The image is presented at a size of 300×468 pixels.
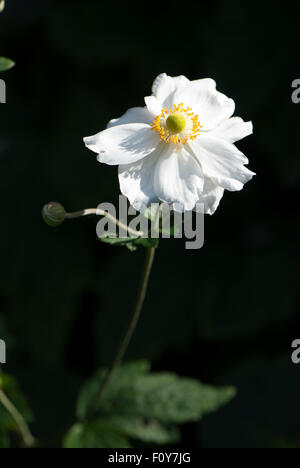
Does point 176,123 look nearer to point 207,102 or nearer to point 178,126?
point 178,126

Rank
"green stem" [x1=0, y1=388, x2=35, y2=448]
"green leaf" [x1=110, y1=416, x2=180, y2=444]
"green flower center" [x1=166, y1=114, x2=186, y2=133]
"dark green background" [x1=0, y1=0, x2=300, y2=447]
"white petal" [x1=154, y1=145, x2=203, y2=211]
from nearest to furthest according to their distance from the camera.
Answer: "white petal" [x1=154, y1=145, x2=203, y2=211] < "green flower center" [x1=166, y1=114, x2=186, y2=133] < "green stem" [x1=0, y1=388, x2=35, y2=448] < "green leaf" [x1=110, y1=416, x2=180, y2=444] < "dark green background" [x1=0, y1=0, x2=300, y2=447]

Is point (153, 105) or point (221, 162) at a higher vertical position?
point (153, 105)

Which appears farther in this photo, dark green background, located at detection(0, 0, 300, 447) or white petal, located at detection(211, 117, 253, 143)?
dark green background, located at detection(0, 0, 300, 447)

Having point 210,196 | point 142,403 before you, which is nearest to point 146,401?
point 142,403

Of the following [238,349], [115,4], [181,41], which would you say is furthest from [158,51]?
[238,349]

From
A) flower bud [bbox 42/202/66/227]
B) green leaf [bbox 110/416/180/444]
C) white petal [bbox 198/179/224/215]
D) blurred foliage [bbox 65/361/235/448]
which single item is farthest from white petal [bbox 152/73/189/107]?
green leaf [bbox 110/416/180/444]

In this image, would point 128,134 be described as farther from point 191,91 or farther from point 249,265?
point 249,265

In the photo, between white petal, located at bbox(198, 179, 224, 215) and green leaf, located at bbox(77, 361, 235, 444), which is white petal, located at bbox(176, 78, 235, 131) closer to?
white petal, located at bbox(198, 179, 224, 215)
